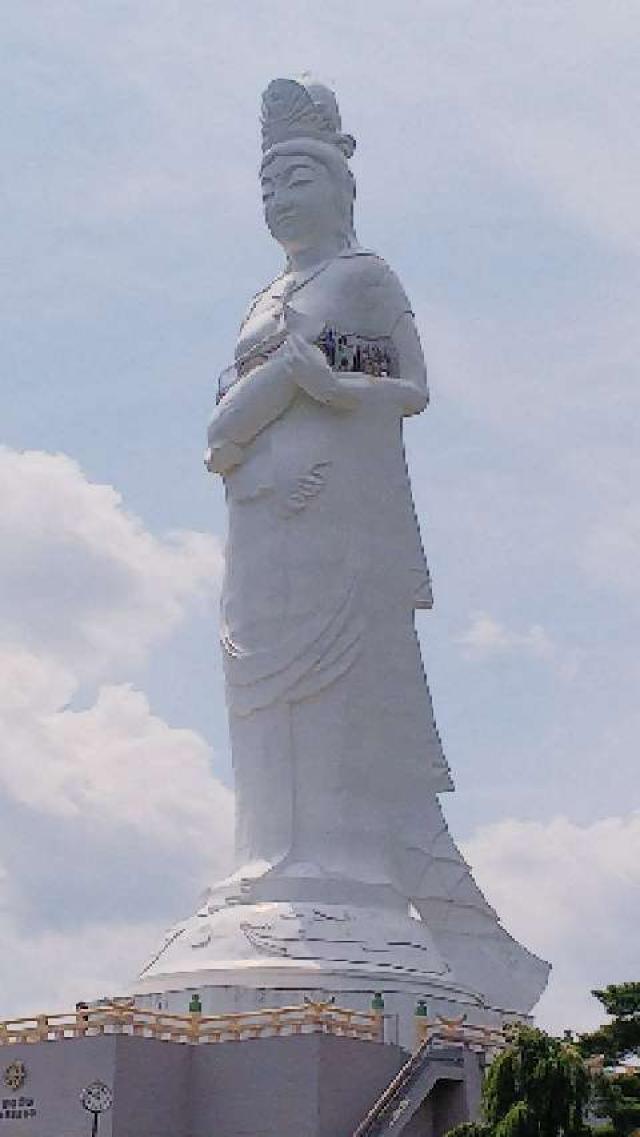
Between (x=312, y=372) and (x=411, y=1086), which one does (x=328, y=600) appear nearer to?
(x=312, y=372)

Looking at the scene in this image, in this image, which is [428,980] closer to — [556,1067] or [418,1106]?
[418,1106]

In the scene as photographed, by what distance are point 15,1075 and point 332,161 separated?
389 inches

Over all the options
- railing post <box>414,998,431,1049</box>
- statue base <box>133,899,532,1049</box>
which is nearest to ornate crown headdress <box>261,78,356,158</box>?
statue base <box>133,899,532,1049</box>

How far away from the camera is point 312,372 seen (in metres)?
21.4

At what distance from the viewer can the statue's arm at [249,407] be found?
2173 centimetres

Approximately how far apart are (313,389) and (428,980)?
584cm

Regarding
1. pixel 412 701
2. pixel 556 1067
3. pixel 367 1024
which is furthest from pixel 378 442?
pixel 556 1067

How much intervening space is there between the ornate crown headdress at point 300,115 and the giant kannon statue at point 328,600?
0.02 metres

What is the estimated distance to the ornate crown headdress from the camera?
896 inches

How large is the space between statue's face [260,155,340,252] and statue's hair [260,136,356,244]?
0.05 meters

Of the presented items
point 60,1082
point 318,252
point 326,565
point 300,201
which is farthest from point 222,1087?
point 300,201

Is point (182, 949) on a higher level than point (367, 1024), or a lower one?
higher

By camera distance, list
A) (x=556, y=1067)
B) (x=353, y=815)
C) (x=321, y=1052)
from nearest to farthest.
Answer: (x=556, y=1067) < (x=321, y=1052) < (x=353, y=815)

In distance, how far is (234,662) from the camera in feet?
71.3
